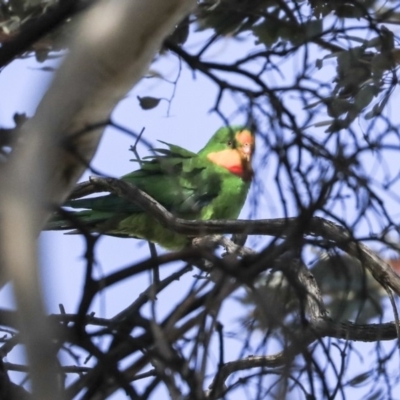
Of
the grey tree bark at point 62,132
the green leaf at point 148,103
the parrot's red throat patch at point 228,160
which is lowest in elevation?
the grey tree bark at point 62,132

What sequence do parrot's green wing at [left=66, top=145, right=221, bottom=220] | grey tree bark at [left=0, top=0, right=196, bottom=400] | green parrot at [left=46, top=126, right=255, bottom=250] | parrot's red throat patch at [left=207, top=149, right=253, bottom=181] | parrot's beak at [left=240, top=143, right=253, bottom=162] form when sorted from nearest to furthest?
grey tree bark at [left=0, top=0, right=196, bottom=400], parrot's beak at [left=240, top=143, right=253, bottom=162], parrot's green wing at [left=66, top=145, right=221, bottom=220], green parrot at [left=46, top=126, right=255, bottom=250], parrot's red throat patch at [left=207, top=149, right=253, bottom=181]

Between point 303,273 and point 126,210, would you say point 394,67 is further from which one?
point 126,210

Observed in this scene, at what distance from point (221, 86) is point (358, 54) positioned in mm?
618

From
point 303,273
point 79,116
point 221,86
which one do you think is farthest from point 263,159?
point 79,116

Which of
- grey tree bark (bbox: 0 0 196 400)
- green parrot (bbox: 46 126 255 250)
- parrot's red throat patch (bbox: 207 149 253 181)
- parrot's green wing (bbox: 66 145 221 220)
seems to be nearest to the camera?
grey tree bark (bbox: 0 0 196 400)

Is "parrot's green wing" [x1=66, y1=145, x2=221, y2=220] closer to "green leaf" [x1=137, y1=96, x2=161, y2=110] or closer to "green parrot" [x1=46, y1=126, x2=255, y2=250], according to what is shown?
"green parrot" [x1=46, y1=126, x2=255, y2=250]

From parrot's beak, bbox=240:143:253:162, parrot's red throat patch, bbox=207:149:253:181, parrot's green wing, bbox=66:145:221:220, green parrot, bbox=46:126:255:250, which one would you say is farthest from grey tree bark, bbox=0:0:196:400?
parrot's red throat patch, bbox=207:149:253:181

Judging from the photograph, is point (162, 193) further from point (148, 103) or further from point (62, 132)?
point (62, 132)

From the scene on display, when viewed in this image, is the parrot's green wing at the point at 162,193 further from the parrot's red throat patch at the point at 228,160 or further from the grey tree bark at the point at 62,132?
the grey tree bark at the point at 62,132

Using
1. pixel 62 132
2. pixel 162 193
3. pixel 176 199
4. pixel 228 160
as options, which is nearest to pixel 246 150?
Answer: pixel 176 199

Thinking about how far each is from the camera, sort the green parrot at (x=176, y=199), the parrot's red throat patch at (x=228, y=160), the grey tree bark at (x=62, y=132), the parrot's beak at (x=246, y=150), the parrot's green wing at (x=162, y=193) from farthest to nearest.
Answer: the parrot's red throat patch at (x=228, y=160) → the green parrot at (x=176, y=199) → the parrot's green wing at (x=162, y=193) → the parrot's beak at (x=246, y=150) → the grey tree bark at (x=62, y=132)

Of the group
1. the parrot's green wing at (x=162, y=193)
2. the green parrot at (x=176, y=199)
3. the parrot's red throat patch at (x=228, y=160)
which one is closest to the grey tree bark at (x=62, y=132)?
the parrot's green wing at (x=162, y=193)

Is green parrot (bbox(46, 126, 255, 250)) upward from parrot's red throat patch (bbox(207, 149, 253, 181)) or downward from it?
downward

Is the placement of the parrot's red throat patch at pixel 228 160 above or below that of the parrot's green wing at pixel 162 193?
above
